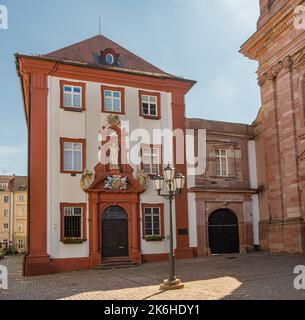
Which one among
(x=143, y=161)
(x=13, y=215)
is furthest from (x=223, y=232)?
(x=13, y=215)

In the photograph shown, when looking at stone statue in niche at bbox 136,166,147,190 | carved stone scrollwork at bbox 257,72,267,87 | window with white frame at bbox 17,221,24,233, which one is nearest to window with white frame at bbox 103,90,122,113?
stone statue in niche at bbox 136,166,147,190

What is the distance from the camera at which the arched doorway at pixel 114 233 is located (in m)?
23.4

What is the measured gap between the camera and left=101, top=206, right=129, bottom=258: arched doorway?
23.4m

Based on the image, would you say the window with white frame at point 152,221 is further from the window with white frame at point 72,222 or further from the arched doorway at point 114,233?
the window with white frame at point 72,222

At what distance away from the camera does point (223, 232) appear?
26828 mm

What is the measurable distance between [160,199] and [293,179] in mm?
7191

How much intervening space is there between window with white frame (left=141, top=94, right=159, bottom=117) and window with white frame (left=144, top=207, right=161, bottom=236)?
5.38 m

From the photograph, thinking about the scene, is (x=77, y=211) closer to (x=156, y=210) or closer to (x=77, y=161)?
(x=77, y=161)

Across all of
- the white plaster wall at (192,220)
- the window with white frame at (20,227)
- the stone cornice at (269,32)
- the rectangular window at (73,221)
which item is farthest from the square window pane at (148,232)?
the window with white frame at (20,227)

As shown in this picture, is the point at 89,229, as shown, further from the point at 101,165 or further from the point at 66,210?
the point at 101,165

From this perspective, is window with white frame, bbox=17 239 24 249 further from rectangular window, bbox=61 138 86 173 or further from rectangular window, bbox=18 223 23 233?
rectangular window, bbox=61 138 86 173

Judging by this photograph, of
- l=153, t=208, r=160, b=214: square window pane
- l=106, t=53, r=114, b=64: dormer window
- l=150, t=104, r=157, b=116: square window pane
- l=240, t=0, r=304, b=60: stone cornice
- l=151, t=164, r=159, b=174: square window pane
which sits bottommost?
l=153, t=208, r=160, b=214: square window pane

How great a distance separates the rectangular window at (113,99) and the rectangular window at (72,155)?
8.47 ft

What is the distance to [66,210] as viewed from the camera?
22625mm
